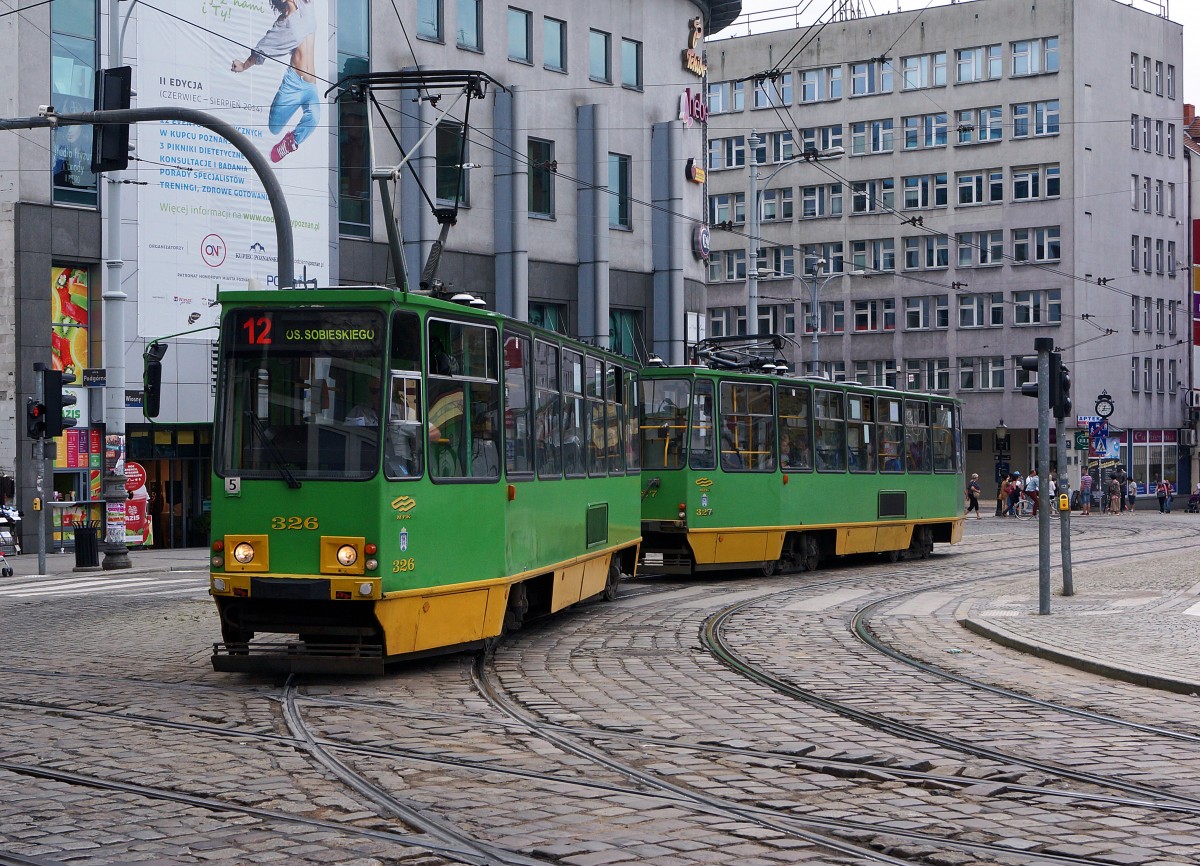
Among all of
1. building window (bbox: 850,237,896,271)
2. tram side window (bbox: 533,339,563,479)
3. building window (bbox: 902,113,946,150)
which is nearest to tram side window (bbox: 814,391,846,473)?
tram side window (bbox: 533,339,563,479)

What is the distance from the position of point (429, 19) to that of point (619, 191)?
305 inches

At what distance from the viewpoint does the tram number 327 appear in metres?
11.7

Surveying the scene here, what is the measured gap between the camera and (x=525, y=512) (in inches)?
547

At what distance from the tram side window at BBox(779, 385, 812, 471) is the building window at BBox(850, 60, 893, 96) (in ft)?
178

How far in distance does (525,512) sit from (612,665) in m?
1.58

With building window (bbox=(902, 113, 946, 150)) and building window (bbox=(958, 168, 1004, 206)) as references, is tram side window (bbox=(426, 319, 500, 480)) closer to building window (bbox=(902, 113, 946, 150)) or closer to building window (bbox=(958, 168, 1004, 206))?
building window (bbox=(958, 168, 1004, 206))

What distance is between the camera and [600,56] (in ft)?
154

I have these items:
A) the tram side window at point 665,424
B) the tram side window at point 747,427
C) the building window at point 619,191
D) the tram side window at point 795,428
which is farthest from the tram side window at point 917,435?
the building window at point 619,191

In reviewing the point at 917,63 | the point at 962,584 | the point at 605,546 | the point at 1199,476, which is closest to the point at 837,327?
the point at 917,63

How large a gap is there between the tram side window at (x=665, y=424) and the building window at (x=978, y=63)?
55.7 metres

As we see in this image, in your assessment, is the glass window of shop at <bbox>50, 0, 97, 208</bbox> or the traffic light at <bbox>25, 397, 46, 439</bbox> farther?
the glass window of shop at <bbox>50, 0, 97, 208</bbox>

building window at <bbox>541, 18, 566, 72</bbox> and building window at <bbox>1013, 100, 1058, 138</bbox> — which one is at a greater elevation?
building window at <bbox>1013, 100, 1058, 138</bbox>

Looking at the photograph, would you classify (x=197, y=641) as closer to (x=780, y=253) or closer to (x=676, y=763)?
(x=676, y=763)

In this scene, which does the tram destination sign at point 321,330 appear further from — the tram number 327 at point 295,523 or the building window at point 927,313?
the building window at point 927,313
